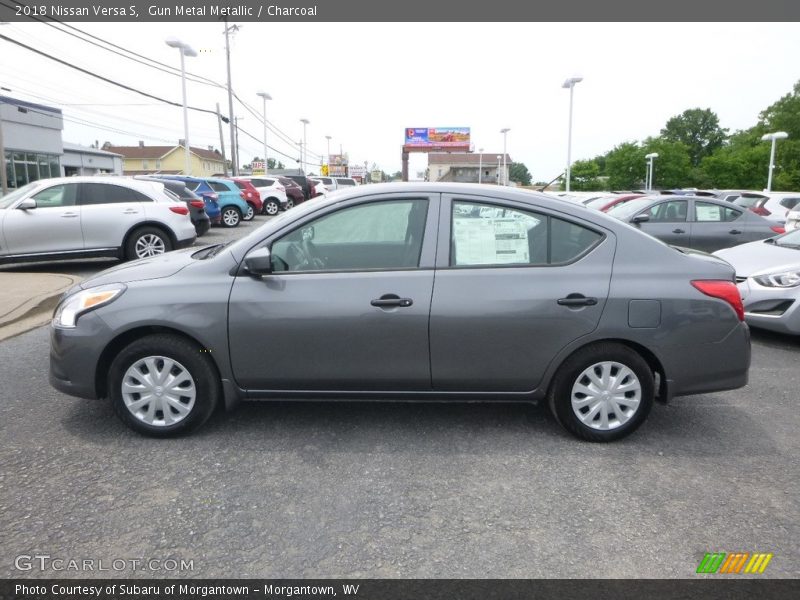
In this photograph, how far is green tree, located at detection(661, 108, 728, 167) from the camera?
85.8 meters

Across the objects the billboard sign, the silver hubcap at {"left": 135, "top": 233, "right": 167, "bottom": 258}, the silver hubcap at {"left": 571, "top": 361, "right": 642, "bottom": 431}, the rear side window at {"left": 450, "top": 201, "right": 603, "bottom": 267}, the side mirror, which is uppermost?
the billboard sign

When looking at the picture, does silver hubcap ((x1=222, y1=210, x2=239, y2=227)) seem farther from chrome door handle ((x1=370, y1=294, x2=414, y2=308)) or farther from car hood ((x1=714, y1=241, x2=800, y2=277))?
chrome door handle ((x1=370, y1=294, x2=414, y2=308))

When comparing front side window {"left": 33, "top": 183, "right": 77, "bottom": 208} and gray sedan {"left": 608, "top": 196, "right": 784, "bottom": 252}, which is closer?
front side window {"left": 33, "top": 183, "right": 77, "bottom": 208}

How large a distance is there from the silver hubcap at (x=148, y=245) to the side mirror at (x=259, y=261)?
7.46 meters

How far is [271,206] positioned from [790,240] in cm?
2001

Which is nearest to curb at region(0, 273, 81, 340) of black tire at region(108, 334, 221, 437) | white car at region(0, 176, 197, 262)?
white car at region(0, 176, 197, 262)

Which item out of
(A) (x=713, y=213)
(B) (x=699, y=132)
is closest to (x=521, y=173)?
(B) (x=699, y=132)

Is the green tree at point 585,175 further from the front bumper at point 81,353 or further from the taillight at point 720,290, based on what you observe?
the front bumper at point 81,353

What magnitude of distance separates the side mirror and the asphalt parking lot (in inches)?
43.0

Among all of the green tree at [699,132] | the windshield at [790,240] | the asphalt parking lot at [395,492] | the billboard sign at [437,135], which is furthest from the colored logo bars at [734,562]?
the billboard sign at [437,135]

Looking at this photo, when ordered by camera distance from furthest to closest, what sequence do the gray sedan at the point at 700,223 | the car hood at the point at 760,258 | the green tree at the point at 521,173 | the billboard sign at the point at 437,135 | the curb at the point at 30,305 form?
the green tree at the point at 521,173 → the billboard sign at the point at 437,135 → the gray sedan at the point at 700,223 → the curb at the point at 30,305 → the car hood at the point at 760,258

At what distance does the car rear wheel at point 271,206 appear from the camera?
2434 centimetres

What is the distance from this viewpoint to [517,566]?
2.65 meters

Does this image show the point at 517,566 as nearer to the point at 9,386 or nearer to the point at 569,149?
the point at 9,386
